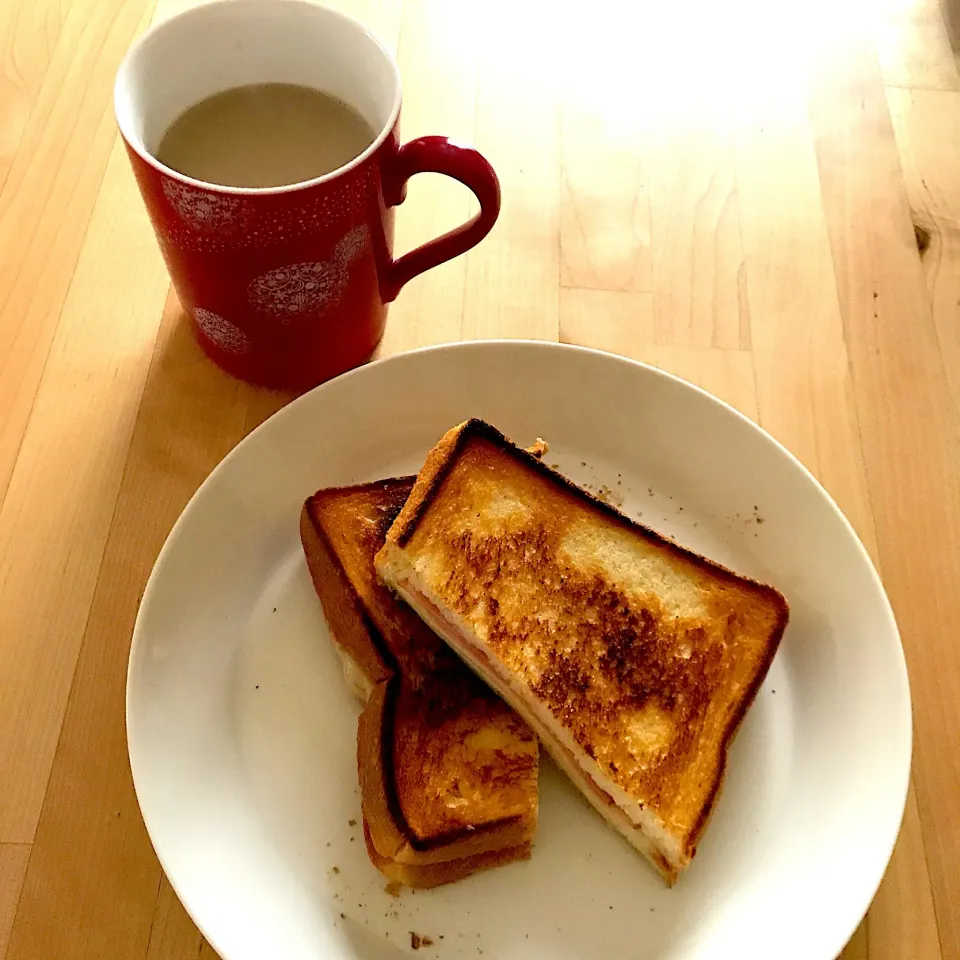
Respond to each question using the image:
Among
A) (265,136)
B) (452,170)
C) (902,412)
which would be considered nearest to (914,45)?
(902,412)

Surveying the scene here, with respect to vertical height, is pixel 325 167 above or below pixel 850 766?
above

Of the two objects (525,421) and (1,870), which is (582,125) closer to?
(525,421)

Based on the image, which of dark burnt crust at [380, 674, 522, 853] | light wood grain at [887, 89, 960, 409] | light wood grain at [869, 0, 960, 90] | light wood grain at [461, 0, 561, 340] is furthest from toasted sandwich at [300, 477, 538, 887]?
light wood grain at [869, 0, 960, 90]

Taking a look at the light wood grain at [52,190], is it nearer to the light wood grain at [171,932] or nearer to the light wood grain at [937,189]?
the light wood grain at [171,932]

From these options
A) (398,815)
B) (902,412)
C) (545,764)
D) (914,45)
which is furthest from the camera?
(914,45)

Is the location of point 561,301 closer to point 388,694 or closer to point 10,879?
point 388,694

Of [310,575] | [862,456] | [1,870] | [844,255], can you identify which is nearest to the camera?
[1,870]

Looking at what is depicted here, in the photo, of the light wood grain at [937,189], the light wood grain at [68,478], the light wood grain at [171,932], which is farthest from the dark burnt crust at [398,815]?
the light wood grain at [937,189]

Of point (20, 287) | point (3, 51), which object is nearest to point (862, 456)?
point (20, 287)
